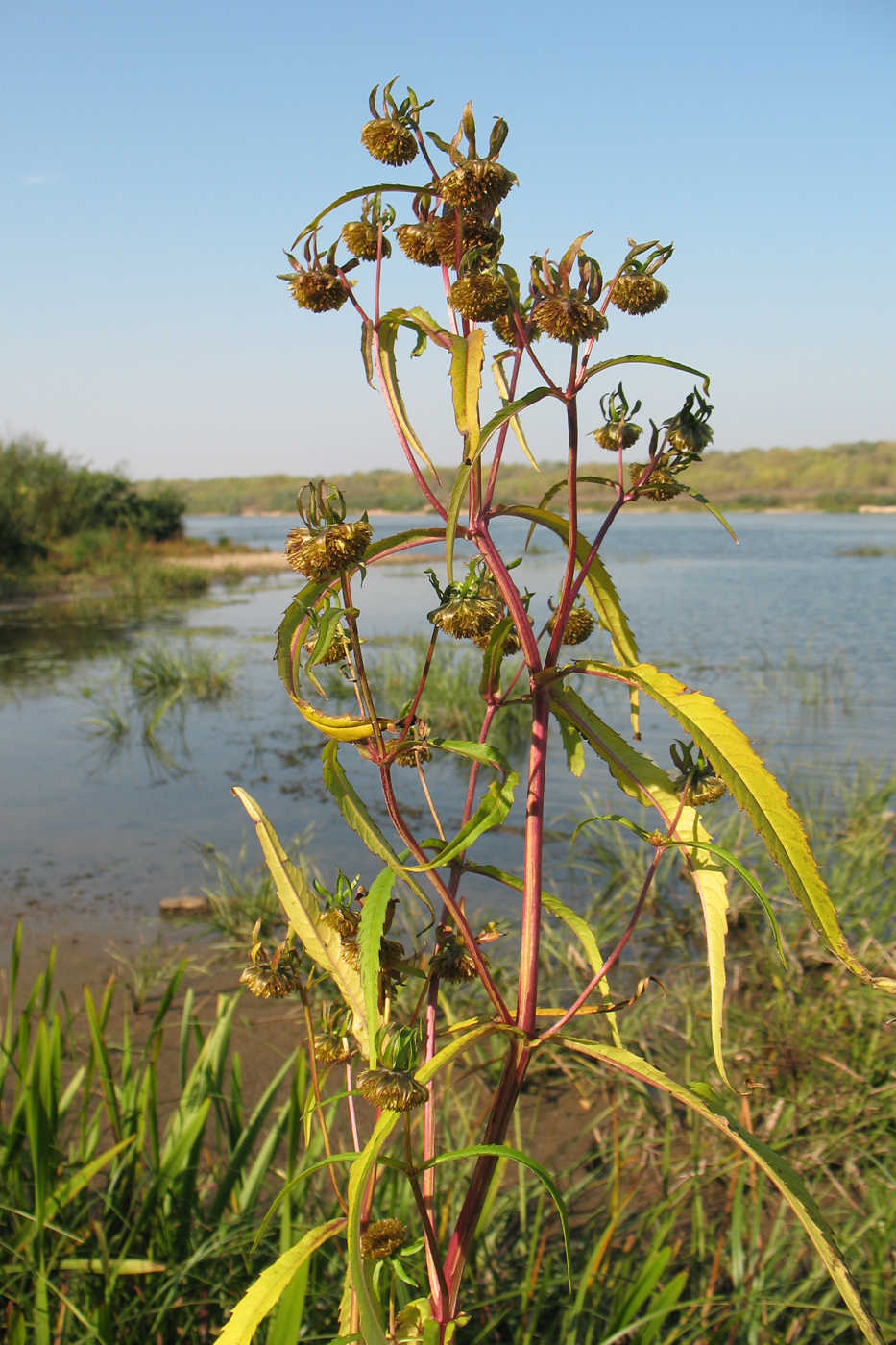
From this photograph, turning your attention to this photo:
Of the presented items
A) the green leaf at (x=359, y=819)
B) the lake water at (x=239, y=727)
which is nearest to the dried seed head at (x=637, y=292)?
the green leaf at (x=359, y=819)

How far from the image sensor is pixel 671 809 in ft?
2.38

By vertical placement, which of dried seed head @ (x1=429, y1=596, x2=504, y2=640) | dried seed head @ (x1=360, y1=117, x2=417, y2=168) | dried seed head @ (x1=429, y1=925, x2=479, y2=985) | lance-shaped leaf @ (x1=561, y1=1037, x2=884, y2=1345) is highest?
dried seed head @ (x1=360, y1=117, x2=417, y2=168)

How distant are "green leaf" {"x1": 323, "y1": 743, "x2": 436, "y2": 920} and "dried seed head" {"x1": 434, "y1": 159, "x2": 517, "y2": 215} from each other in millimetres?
409

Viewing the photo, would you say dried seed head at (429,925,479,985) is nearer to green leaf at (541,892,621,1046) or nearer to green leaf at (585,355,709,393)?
green leaf at (541,892,621,1046)

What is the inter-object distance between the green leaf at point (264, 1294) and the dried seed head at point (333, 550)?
503mm

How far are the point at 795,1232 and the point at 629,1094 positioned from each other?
2.71ft

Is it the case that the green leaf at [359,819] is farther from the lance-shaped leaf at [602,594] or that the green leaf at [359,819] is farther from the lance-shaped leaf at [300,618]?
the lance-shaped leaf at [602,594]

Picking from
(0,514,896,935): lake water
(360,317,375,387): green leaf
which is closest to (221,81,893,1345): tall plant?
(360,317,375,387): green leaf

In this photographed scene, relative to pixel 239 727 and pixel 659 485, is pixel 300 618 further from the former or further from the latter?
pixel 239 727

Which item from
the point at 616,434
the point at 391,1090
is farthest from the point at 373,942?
the point at 616,434

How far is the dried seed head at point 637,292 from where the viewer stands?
0.70 metres

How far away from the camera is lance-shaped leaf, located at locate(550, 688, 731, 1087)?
0.67m

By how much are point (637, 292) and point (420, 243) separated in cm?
17

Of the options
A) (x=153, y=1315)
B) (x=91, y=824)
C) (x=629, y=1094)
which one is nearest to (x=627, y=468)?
(x=153, y=1315)
